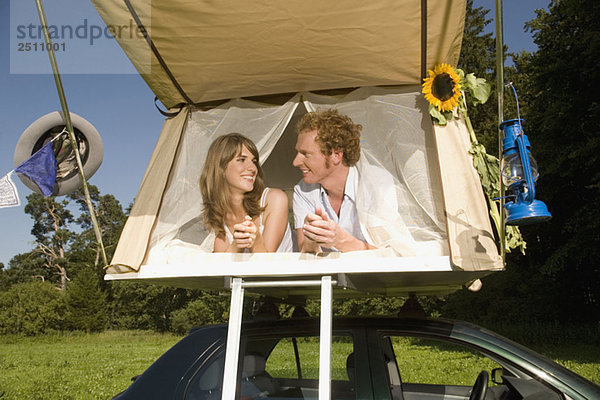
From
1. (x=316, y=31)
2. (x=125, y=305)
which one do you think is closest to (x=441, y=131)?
(x=316, y=31)

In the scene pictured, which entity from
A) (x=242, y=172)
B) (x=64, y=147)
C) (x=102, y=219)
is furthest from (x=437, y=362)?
(x=102, y=219)

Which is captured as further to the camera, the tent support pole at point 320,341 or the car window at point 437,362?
the car window at point 437,362

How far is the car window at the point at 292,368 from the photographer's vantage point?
2.66 metres

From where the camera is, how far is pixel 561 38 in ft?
52.9

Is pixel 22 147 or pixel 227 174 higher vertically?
pixel 22 147

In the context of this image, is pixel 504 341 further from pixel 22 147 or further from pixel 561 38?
pixel 561 38

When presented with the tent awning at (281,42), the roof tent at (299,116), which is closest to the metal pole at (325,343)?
the roof tent at (299,116)

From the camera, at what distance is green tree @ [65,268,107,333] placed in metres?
32.8

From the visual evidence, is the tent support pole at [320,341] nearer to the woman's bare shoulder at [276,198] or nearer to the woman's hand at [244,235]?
the woman's hand at [244,235]

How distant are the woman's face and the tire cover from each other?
114cm

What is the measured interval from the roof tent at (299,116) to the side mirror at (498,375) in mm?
523

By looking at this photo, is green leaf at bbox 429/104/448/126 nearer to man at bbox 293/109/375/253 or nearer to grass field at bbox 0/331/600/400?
man at bbox 293/109/375/253

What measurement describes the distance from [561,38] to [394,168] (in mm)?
15946

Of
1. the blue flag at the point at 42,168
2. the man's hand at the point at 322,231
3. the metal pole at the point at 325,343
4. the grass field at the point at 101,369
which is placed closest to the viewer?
the metal pole at the point at 325,343
